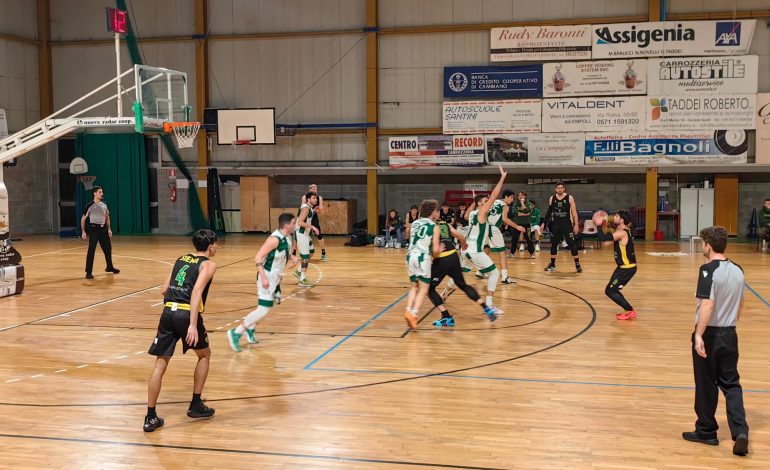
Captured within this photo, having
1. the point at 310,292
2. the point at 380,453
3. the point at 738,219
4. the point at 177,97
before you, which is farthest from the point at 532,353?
the point at 738,219

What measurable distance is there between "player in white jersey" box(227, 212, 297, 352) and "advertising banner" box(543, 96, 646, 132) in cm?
1643

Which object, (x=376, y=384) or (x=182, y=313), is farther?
(x=376, y=384)

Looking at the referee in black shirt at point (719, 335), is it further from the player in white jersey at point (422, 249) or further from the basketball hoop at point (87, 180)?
the basketball hoop at point (87, 180)

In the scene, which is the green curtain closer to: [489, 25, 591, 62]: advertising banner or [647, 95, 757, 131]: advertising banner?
[489, 25, 591, 62]: advertising banner

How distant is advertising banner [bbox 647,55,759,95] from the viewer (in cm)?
2359

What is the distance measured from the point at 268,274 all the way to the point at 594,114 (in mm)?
17185

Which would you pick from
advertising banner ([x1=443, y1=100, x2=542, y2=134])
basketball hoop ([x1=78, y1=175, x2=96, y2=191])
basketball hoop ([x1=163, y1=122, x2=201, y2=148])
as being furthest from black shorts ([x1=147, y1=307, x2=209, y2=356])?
basketball hoop ([x1=78, y1=175, x2=96, y2=191])

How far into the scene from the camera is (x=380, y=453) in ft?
20.4

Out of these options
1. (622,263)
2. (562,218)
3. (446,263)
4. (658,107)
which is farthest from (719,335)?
(658,107)

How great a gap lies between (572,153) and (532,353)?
16.4m

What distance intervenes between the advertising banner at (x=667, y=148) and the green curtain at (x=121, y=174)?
621 inches

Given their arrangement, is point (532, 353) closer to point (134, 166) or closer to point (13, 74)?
point (134, 166)

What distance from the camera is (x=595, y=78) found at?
80.4 feet

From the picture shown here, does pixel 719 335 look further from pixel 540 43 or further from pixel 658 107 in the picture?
pixel 540 43
